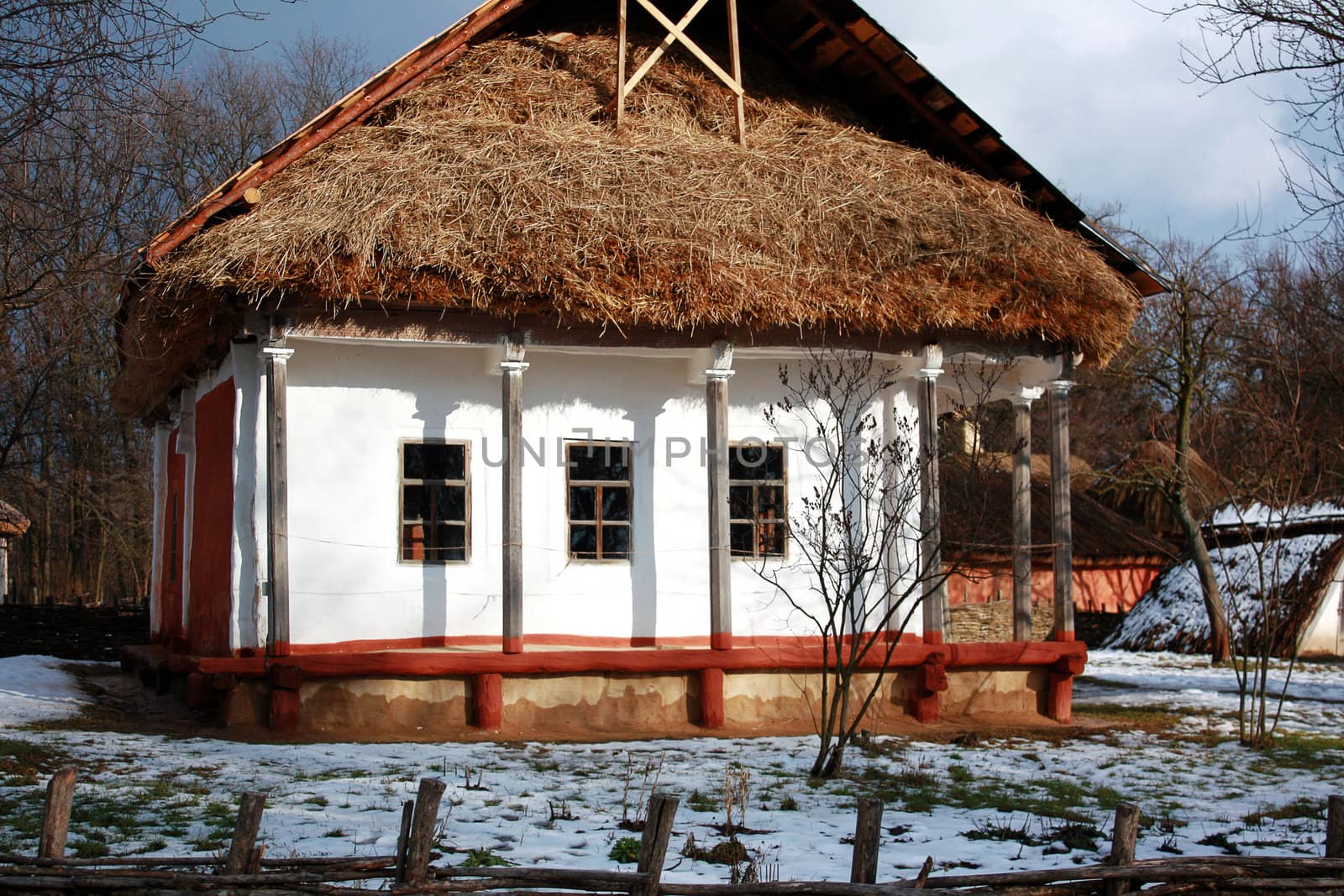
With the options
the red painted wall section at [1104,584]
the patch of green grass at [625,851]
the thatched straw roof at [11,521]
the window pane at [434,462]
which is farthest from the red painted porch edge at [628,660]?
the thatched straw roof at [11,521]

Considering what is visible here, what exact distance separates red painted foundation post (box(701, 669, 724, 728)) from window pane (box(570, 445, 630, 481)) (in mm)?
2115

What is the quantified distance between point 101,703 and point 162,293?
13.7ft

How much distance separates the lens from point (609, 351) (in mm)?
11180

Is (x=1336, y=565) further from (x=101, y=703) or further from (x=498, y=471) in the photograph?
(x=101, y=703)

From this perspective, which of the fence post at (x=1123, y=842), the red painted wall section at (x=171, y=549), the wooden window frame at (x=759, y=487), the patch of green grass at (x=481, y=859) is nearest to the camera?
the fence post at (x=1123, y=842)

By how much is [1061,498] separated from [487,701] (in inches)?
211

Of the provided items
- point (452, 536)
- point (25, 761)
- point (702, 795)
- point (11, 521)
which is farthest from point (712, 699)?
point (11, 521)

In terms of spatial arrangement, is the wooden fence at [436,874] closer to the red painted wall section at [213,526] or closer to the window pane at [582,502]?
the red painted wall section at [213,526]

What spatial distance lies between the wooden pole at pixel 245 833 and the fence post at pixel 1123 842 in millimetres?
3181

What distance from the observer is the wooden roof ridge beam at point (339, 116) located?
10109 millimetres

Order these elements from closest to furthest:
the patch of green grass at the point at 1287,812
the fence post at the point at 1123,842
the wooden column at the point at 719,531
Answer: the fence post at the point at 1123,842, the patch of green grass at the point at 1287,812, the wooden column at the point at 719,531

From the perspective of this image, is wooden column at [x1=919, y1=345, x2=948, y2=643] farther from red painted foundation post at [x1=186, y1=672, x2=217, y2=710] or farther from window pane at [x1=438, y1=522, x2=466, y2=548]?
red painted foundation post at [x1=186, y1=672, x2=217, y2=710]

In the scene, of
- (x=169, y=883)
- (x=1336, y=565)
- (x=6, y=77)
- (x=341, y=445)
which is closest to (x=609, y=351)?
(x=341, y=445)

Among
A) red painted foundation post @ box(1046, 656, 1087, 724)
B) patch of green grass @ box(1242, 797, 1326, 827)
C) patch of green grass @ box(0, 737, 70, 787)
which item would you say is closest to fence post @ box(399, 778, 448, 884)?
patch of green grass @ box(0, 737, 70, 787)
